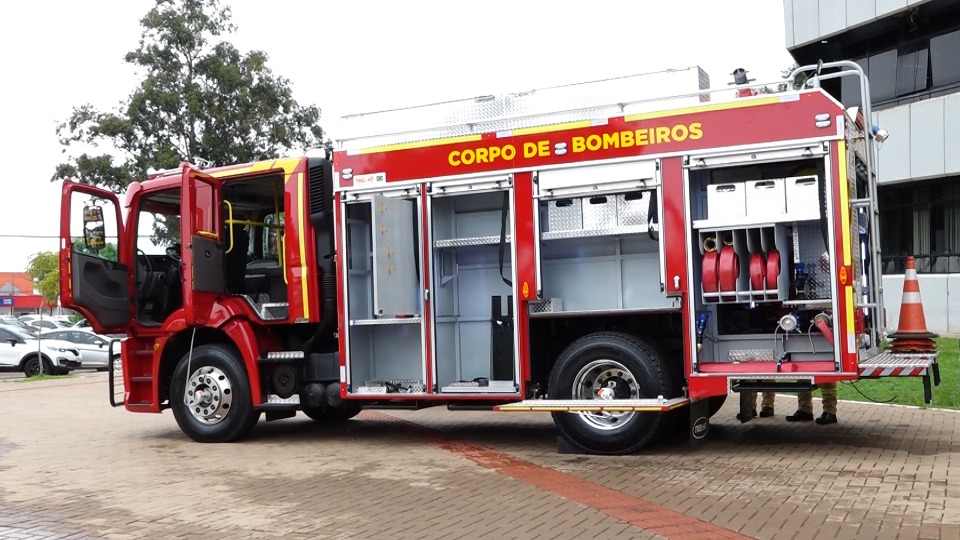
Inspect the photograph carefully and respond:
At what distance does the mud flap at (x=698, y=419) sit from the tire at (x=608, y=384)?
0.84 feet

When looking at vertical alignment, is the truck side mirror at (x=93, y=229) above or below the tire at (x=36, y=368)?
above

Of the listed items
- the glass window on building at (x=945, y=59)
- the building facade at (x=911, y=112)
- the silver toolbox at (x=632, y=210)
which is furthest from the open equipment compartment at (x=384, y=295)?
the glass window on building at (x=945, y=59)

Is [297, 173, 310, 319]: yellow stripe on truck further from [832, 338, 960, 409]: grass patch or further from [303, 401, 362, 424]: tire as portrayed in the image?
[832, 338, 960, 409]: grass patch

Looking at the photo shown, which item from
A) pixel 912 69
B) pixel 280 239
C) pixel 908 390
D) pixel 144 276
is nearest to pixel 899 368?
pixel 908 390

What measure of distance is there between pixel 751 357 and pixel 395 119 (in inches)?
165

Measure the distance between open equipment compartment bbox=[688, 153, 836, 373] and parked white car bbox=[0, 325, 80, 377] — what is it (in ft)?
71.2

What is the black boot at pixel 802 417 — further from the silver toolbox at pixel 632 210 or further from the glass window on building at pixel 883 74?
the glass window on building at pixel 883 74

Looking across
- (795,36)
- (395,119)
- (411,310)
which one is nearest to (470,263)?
(411,310)

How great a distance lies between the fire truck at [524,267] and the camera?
8297mm

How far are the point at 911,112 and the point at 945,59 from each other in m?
1.46

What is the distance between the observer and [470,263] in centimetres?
1002

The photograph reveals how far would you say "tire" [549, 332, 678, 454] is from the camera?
8664 mm

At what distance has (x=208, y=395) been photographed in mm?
10625

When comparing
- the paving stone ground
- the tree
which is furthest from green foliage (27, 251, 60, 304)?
the paving stone ground
